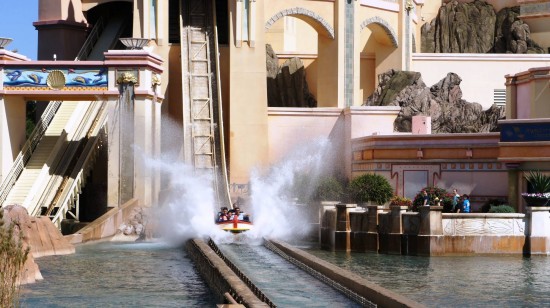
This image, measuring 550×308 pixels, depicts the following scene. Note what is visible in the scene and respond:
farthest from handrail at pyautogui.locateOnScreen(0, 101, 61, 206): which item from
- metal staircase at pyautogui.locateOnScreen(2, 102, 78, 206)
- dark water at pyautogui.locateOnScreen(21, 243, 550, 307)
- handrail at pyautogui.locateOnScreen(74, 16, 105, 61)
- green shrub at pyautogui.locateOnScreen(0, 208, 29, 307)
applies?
green shrub at pyautogui.locateOnScreen(0, 208, 29, 307)

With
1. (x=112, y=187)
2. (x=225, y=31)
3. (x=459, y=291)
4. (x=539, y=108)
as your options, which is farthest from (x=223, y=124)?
(x=459, y=291)

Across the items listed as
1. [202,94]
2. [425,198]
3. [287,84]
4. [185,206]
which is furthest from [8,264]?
[287,84]

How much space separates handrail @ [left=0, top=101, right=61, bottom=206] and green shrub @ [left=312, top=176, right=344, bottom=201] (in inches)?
424

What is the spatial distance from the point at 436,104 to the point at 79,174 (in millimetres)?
18223

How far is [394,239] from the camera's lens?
1446 inches

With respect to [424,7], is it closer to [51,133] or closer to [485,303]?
[51,133]

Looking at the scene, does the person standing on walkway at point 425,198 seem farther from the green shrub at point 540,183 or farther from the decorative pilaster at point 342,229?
the green shrub at point 540,183

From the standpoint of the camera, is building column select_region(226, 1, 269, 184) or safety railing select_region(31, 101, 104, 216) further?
building column select_region(226, 1, 269, 184)

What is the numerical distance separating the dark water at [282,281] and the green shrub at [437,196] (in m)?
6.17

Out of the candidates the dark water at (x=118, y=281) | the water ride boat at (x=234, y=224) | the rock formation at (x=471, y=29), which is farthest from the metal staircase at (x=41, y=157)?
the rock formation at (x=471, y=29)

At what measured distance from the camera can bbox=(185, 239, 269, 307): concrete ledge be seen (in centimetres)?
2284

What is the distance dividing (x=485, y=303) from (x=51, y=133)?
2498 cm

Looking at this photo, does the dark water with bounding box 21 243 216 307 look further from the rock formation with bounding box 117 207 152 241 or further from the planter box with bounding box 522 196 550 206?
the planter box with bounding box 522 196 550 206

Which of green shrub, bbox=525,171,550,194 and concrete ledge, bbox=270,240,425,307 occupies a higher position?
green shrub, bbox=525,171,550,194
